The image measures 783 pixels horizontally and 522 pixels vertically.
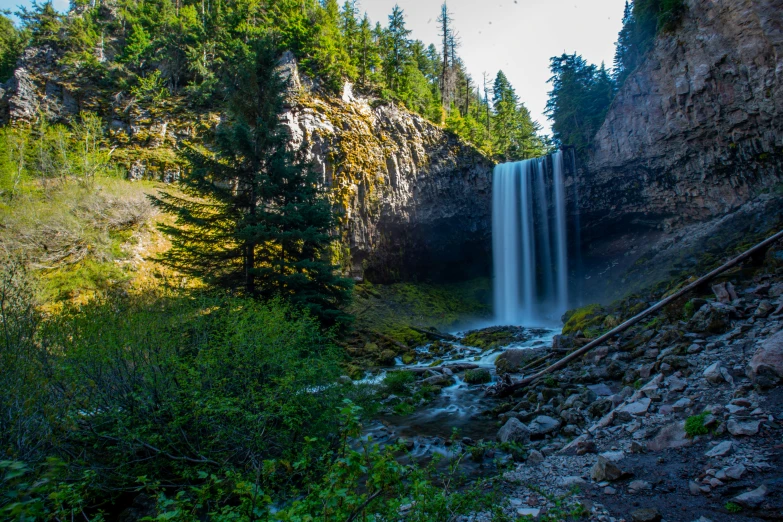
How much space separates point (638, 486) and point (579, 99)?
1150 inches

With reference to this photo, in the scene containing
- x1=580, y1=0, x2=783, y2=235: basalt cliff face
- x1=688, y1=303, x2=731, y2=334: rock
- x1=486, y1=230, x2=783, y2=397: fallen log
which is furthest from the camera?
x1=580, y1=0, x2=783, y2=235: basalt cliff face

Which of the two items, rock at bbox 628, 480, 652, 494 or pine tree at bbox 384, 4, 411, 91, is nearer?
rock at bbox 628, 480, 652, 494

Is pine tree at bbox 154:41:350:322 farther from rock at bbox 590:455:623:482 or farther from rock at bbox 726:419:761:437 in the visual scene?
rock at bbox 726:419:761:437

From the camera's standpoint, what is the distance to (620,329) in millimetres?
9500

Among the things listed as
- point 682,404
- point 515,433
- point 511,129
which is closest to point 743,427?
point 682,404

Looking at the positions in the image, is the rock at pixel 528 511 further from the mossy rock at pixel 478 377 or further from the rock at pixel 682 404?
the mossy rock at pixel 478 377

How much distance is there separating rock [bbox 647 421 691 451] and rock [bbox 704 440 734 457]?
324 mm

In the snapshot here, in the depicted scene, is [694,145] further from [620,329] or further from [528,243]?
[620,329]

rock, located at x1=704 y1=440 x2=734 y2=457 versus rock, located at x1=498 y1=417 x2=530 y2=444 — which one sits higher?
rock, located at x1=704 y1=440 x2=734 y2=457

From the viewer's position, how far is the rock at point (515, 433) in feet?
18.2

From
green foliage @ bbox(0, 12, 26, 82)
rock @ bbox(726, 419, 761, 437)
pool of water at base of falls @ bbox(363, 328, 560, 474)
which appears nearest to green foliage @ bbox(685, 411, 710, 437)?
rock @ bbox(726, 419, 761, 437)

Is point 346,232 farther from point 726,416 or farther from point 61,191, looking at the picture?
point 726,416

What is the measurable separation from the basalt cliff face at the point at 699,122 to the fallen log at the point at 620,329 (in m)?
10.2

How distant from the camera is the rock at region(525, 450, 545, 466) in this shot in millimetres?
4596
